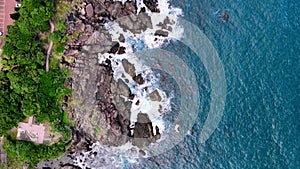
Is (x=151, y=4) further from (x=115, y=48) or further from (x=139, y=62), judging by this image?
(x=139, y=62)

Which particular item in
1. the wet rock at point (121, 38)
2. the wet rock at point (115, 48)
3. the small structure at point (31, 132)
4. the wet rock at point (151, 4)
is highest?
the wet rock at point (151, 4)

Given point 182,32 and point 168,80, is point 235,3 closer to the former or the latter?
point 182,32

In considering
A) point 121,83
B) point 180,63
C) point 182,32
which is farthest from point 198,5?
point 121,83

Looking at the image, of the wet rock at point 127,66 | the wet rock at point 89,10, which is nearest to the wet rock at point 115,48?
the wet rock at point 127,66

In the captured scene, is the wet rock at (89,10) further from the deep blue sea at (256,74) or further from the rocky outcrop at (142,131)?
the rocky outcrop at (142,131)

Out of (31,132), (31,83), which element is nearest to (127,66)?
(31,83)
